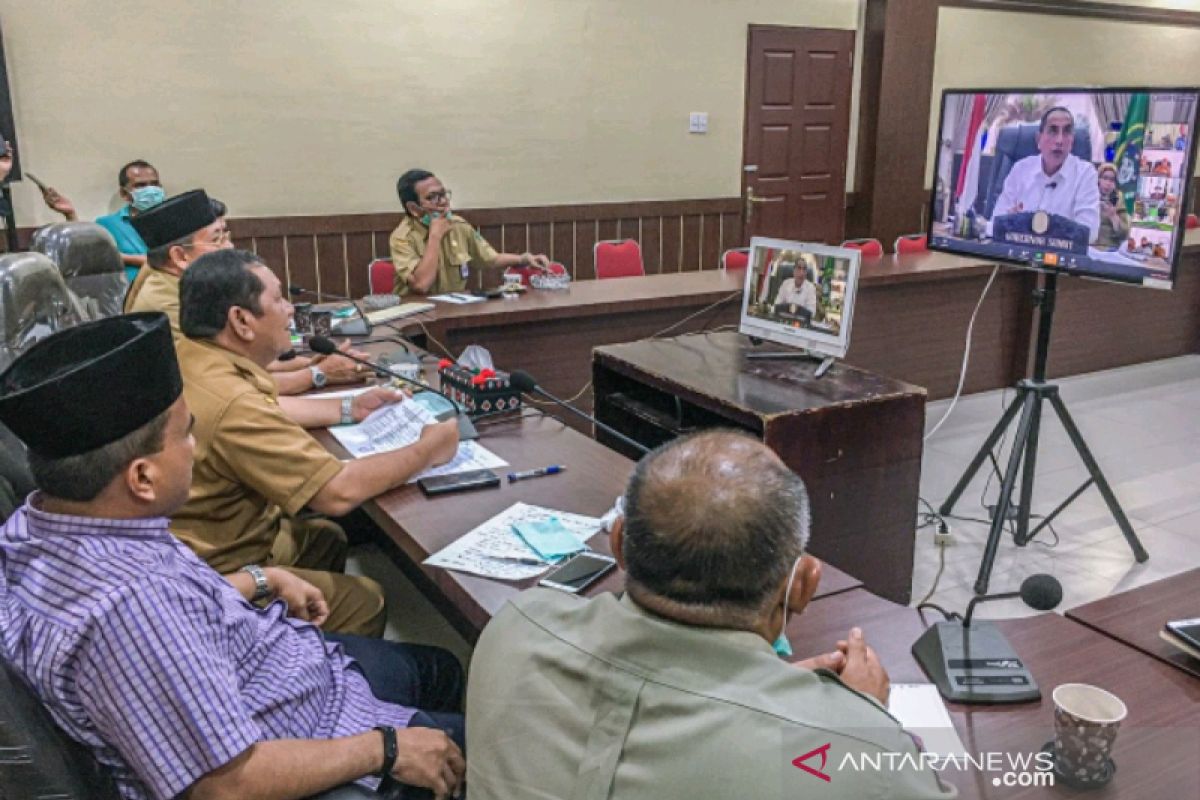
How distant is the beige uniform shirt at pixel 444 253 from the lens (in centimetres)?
449

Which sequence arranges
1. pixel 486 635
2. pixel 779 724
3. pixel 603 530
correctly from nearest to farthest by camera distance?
pixel 779 724 < pixel 486 635 < pixel 603 530

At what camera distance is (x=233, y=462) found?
73.5 inches

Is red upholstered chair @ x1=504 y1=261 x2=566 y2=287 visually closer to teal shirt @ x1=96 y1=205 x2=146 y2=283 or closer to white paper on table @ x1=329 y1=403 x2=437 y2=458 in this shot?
teal shirt @ x1=96 y1=205 x2=146 y2=283

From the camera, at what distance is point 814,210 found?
7086 mm

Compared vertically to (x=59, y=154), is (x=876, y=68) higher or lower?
higher

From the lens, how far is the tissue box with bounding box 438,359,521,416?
2.43 meters

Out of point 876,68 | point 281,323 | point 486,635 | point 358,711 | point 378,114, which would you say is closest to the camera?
point 486,635

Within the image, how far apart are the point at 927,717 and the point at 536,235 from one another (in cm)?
515

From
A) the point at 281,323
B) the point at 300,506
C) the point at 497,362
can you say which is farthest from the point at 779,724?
the point at 497,362

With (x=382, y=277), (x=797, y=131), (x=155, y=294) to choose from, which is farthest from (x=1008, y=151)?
(x=797, y=131)

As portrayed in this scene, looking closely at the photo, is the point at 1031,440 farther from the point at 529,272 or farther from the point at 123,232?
the point at 123,232

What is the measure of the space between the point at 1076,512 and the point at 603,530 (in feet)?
8.24

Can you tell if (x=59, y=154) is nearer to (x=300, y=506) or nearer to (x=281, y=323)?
(x=281, y=323)

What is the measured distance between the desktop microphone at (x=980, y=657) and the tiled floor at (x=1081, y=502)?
5.08 ft
